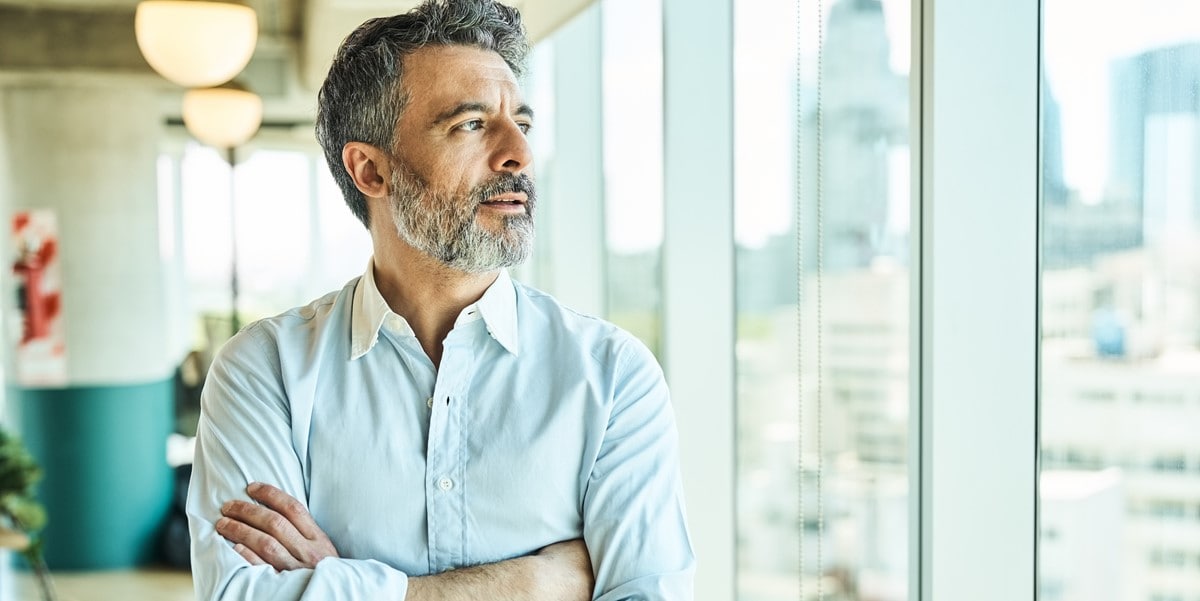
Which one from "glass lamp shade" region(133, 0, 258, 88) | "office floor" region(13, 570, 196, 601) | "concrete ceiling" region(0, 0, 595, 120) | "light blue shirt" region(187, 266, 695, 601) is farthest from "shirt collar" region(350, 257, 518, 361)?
"office floor" region(13, 570, 196, 601)

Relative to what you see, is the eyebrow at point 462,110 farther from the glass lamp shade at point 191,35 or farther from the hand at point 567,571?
the glass lamp shade at point 191,35

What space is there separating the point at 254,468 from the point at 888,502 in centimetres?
116

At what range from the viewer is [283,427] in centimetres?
158

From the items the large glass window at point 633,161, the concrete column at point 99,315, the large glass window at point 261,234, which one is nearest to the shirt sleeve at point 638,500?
the large glass window at point 633,161

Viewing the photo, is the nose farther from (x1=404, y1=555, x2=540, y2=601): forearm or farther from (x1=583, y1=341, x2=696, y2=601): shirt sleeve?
(x1=404, y1=555, x2=540, y2=601): forearm

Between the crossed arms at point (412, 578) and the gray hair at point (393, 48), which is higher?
the gray hair at point (393, 48)

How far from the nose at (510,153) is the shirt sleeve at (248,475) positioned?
45 cm

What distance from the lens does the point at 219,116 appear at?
5.67 meters

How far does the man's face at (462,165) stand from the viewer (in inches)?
65.9

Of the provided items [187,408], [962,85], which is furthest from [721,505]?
[187,408]

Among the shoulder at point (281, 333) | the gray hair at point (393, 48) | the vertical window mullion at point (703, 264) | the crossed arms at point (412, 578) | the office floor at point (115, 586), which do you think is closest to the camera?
the crossed arms at point (412, 578)

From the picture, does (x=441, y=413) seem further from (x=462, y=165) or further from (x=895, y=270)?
(x=895, y=270)

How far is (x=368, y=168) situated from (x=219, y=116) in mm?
4240

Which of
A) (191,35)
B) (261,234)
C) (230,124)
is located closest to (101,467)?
(261,234)
